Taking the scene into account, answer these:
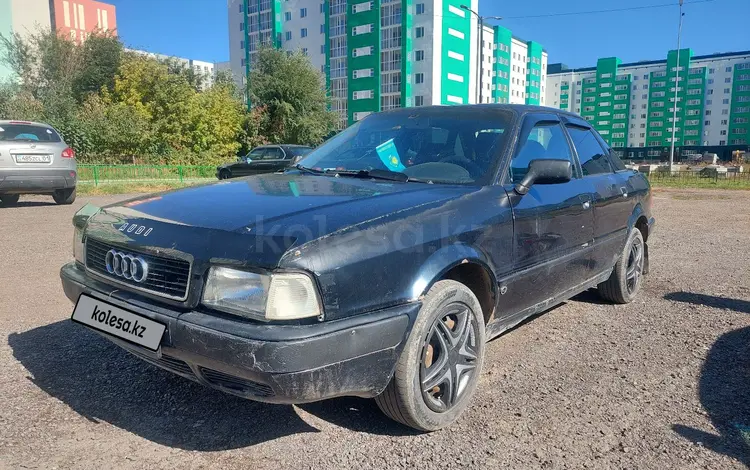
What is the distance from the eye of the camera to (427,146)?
10.9ft

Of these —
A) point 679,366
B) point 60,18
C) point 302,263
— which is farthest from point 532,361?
point 60,18

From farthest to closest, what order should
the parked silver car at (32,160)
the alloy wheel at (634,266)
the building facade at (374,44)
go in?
1. the building facade at (374,44)
2. the parked silver car at (32,160)
3. the alloy wheel at (634,266)

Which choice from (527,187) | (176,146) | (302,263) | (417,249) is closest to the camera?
(302,263)

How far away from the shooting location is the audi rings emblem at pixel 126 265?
2289 mm

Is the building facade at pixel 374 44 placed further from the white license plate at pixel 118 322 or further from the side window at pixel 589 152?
the white license plate at pixel 118 322

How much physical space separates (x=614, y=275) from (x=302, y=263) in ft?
11.2

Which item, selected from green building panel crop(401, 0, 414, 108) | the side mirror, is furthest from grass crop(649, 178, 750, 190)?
green building panel crop(401, 0, 414, 108)

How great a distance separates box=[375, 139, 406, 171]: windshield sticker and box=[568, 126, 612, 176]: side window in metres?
1.52

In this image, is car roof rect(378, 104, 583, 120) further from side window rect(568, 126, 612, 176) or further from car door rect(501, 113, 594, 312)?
side window rect(568, 126, 612, 176)

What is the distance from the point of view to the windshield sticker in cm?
322

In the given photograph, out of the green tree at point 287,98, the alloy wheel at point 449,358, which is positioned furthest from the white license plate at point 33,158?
the green tree at point 287,98

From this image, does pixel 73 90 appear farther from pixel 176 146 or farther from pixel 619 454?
pixel 619 454

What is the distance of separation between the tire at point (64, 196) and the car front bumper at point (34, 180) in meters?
0.79

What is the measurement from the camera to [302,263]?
1.98 metres
